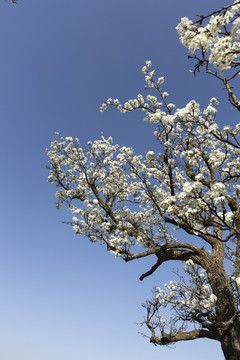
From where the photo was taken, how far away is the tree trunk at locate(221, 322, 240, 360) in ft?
24.3

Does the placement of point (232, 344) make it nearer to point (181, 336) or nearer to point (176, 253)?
A: point (181, 336)

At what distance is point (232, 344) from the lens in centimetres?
759

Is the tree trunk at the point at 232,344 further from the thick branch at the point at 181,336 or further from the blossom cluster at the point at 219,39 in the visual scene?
the blossom cluster at the point at 219,39

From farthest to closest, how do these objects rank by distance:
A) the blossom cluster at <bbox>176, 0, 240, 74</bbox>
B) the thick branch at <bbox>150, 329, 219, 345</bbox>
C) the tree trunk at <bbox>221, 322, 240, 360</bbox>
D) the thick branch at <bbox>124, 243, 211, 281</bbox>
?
the thick branch at <bbox>124, 243, 211, 281</bbox> → the thick branch at <bbox>150, 329, 219, 345</bbox> → the tree trunk at <bbox>221, 322, 240, 360</bbox> → the blossom cluster at <bbox>176, 0, 240, 74</bbox>

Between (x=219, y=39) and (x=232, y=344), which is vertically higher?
(x=219, y=39)

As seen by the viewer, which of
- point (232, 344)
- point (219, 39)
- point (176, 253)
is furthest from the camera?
point (176, 253)

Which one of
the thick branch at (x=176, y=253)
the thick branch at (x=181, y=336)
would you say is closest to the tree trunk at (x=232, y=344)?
the thick branch at (x=181, y=336)

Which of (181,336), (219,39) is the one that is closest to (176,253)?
(181,336)

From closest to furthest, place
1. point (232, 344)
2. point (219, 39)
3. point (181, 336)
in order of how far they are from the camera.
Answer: point (219, 39), point (232, 344), point (181, 336)

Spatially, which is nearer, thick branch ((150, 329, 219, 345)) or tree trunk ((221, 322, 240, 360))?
tree trunk ((221, 322, 240, 360))

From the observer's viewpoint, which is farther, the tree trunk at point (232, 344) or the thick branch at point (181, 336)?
the thick branch at point (181, 336)

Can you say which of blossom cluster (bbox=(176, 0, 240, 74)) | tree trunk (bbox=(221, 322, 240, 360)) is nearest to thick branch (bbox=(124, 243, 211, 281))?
tree trunk (bbox=(221, 322, 240, 360))

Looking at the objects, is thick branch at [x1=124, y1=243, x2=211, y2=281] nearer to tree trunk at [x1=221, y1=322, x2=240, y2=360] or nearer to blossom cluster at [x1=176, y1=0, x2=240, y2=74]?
tree trunk at [x1=221, y1=322, x2=240, y2=360]

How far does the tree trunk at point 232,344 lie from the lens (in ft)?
24.3
